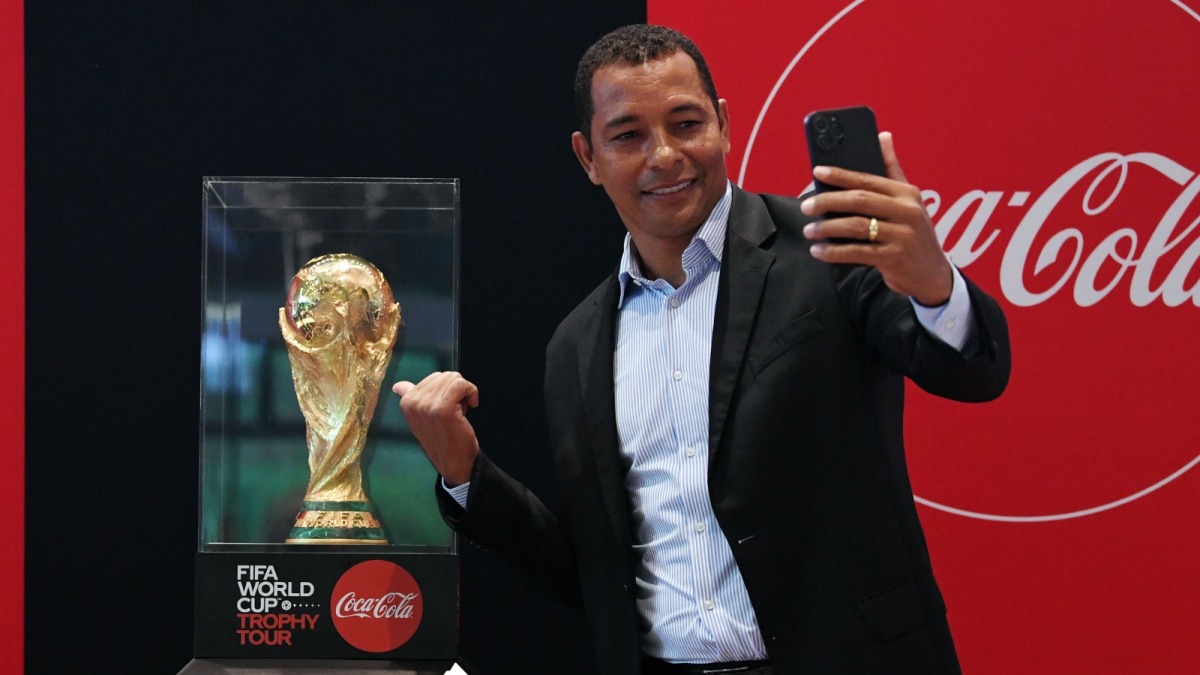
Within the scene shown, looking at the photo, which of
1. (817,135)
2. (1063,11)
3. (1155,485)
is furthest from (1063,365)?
(817,135)

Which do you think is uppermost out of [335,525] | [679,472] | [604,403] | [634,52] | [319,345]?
[634,52]

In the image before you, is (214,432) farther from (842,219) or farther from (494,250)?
(842,219)

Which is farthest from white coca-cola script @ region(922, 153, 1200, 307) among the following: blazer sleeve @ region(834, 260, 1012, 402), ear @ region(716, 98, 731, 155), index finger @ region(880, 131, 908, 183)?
index finger @ region(880, 131, 908, 183)

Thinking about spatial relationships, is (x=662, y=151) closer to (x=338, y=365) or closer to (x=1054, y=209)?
(x=338, y=365)

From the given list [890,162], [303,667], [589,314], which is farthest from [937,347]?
[303,667]

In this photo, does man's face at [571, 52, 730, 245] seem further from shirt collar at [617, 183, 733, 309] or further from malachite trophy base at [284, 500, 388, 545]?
malachite trophy base at [284, 500, 388, 545]

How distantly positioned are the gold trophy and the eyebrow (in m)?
0.60

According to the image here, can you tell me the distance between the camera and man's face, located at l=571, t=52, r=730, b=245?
1917mm

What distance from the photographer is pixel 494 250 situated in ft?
9.32

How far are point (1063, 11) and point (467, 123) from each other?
1.46 meters

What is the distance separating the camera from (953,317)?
1.46 m

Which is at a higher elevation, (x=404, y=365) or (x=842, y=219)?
(x=842, y=219)

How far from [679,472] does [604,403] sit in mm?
194

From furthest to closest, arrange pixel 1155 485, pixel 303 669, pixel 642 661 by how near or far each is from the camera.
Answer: pixel 1155 485 < pixel 303 669 < pixel 642 661
